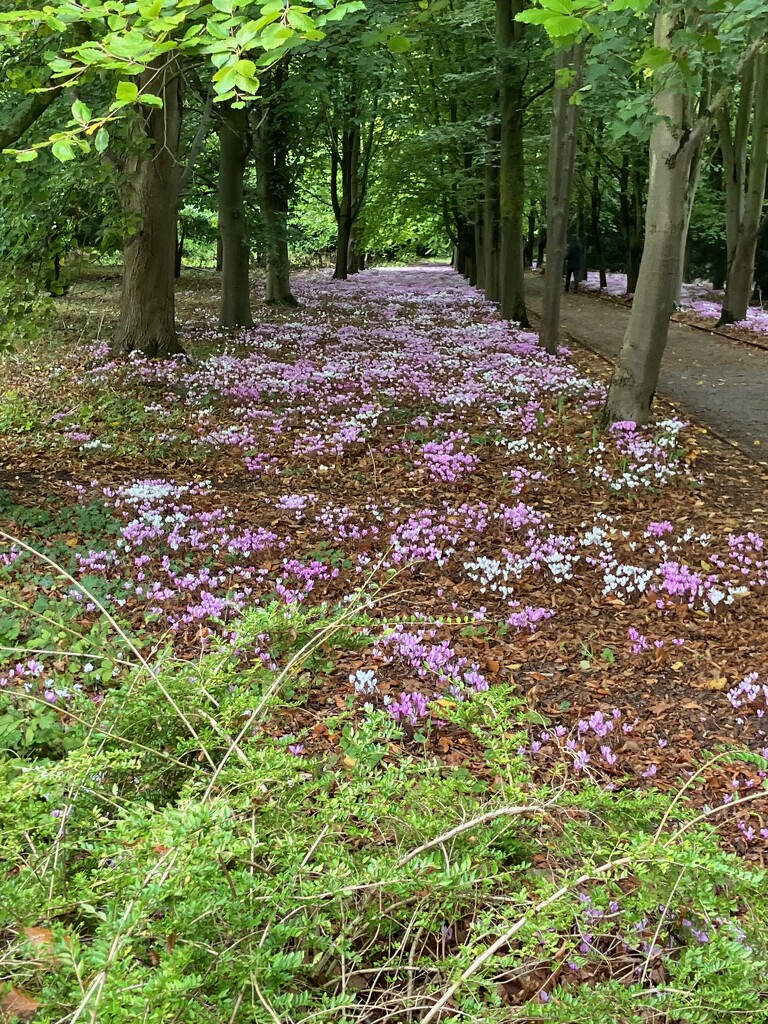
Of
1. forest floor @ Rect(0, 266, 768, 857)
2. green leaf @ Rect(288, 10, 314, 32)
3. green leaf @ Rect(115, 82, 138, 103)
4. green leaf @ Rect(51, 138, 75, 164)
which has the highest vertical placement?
green leaf @ Rect(288, 10, 314, 32)

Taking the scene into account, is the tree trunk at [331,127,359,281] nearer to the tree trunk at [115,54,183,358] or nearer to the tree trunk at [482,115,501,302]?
the tree trunk at [482,115,501,302]

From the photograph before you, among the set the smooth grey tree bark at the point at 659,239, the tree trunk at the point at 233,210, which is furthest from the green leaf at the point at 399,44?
the tree trunk at the point at 233,210

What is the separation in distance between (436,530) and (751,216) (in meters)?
17.3

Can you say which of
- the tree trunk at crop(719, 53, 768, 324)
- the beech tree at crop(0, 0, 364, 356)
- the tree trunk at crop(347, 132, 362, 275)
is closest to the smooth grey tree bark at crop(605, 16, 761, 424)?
the beech tree at crop(0, 0, 364, 356)

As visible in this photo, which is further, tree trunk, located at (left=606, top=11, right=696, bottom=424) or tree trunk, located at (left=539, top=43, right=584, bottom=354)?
tree trunk, located at (left=539, top=43, right=584, bottom=354)

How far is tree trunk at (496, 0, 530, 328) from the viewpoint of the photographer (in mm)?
14898

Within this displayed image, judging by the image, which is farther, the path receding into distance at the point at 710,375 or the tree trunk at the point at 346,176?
the tree trunk at the point at 346,176

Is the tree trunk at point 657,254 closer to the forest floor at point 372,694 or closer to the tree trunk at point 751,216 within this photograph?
the forest floor at point 372,694

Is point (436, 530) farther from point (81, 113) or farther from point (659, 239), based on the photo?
point (659, 239)

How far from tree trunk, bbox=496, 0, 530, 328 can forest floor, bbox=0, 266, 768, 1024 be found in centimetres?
472

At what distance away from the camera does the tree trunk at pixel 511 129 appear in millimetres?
14898

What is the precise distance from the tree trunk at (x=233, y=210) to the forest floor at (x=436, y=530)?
3328mm

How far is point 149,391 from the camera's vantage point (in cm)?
1045

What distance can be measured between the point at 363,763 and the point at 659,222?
8.38 meters
